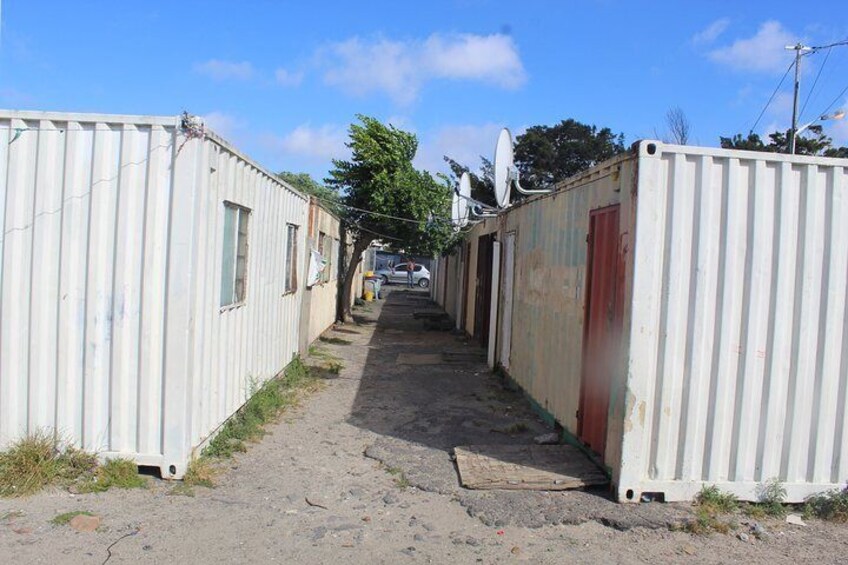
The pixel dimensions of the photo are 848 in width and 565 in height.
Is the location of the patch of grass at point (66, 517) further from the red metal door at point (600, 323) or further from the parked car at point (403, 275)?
the parked car at point (403, 275)

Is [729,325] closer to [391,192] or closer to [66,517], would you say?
[66,517]

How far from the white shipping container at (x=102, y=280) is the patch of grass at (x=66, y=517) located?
68 cm

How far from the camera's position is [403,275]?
1583 inches

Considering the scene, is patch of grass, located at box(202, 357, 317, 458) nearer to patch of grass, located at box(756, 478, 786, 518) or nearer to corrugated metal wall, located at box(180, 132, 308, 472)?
corrugated metal wall, located at box(180, 132, 308, 472)

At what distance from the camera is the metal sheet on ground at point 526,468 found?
5254 mm

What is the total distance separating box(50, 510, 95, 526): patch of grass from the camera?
14.1 feet

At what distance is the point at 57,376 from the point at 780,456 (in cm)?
558

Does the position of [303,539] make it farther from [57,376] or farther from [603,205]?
[603,205]

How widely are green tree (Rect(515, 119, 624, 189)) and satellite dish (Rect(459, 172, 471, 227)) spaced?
21831 millimetres

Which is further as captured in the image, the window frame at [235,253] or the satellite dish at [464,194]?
the satellite dish at [464,194]

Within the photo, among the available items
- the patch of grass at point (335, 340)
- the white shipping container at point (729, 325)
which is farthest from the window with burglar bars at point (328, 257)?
the white shipping container at point (729, 325)

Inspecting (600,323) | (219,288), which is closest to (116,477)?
(219,288)

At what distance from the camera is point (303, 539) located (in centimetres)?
430

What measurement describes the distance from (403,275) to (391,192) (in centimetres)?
2524
